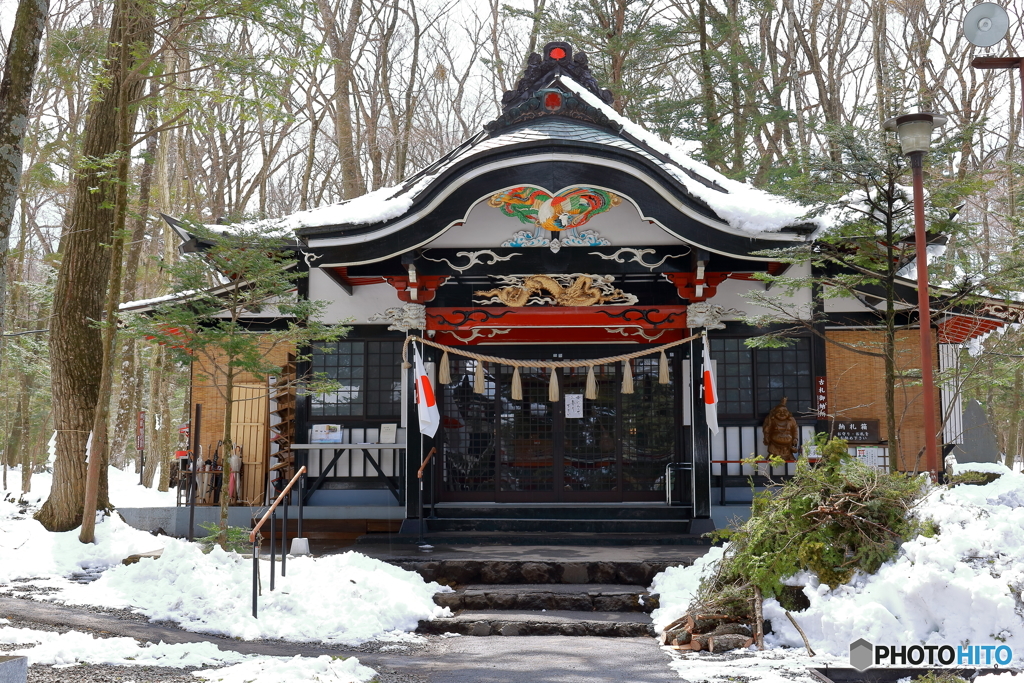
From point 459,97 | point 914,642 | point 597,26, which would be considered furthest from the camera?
point 459,97

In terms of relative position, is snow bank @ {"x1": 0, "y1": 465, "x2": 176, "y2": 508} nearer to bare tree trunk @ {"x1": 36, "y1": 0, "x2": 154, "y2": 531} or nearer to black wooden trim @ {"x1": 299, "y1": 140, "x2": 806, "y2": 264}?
bare tree trunk @ {"x1": 36, "y1": 0, "x2": 154, "y2": 531}

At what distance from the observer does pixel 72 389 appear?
1048 cm

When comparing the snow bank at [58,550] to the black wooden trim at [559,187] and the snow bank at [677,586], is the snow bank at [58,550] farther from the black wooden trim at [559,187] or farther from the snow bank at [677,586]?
the snow bank at [677,586]

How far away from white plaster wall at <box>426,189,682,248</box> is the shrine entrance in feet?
6.37

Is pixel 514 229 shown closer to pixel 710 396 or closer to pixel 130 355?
pixel 710 396

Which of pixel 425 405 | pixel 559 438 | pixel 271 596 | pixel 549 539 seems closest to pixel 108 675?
pixel 271 596

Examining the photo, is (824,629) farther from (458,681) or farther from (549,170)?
(549,170)

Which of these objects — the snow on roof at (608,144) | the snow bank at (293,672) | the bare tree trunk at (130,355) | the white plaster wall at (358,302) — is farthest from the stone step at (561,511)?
the bare tree trunk at (130,355)

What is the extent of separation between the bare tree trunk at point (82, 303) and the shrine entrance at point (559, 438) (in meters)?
4.70

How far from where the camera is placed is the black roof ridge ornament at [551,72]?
41.0ft

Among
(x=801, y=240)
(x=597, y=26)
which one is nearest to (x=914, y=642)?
(x=801, y=240)

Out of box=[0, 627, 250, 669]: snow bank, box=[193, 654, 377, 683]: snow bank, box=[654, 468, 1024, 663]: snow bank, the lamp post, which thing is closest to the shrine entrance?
the lamp post

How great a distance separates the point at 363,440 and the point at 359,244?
3.15 meters

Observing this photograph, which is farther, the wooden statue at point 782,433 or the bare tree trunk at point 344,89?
the bare tree trunk at point 344,89
